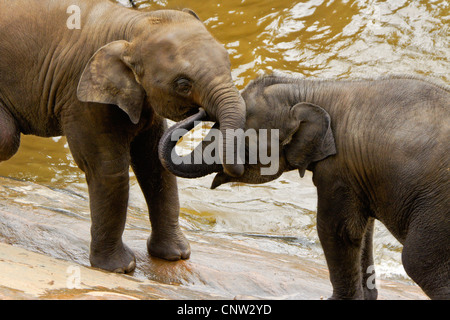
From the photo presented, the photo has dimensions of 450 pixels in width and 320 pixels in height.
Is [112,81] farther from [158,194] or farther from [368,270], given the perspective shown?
[368,270]

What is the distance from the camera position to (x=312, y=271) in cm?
725

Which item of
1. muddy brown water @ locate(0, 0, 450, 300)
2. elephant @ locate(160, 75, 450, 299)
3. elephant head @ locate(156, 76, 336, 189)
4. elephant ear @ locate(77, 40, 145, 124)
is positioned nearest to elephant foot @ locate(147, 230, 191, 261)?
muddy brown water @ locate(0, 0, 450, 300)

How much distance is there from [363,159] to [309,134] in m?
0.42

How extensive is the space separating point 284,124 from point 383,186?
0.83 m

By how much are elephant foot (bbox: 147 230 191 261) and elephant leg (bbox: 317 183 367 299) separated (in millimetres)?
1555

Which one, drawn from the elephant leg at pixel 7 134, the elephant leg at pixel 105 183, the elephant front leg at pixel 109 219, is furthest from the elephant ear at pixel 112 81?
the elephant leg at pixel 7 134

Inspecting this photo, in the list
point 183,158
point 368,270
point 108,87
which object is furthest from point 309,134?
point 108,87

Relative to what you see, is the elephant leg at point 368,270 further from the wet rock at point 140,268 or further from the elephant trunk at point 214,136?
the elephant trunk at point 214,136

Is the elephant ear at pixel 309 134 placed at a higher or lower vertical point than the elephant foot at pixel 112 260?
higher

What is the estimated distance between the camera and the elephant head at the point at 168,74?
5516 millimetres

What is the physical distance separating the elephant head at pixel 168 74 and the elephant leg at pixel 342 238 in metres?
0.72

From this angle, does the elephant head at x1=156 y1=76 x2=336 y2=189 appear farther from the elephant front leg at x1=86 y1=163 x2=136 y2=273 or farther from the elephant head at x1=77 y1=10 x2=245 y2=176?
the elephant front leg at x1=86 y1=163 x2=136 y2=273

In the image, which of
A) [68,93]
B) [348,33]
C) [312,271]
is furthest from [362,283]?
[348,33]

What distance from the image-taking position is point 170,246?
22.9ft
